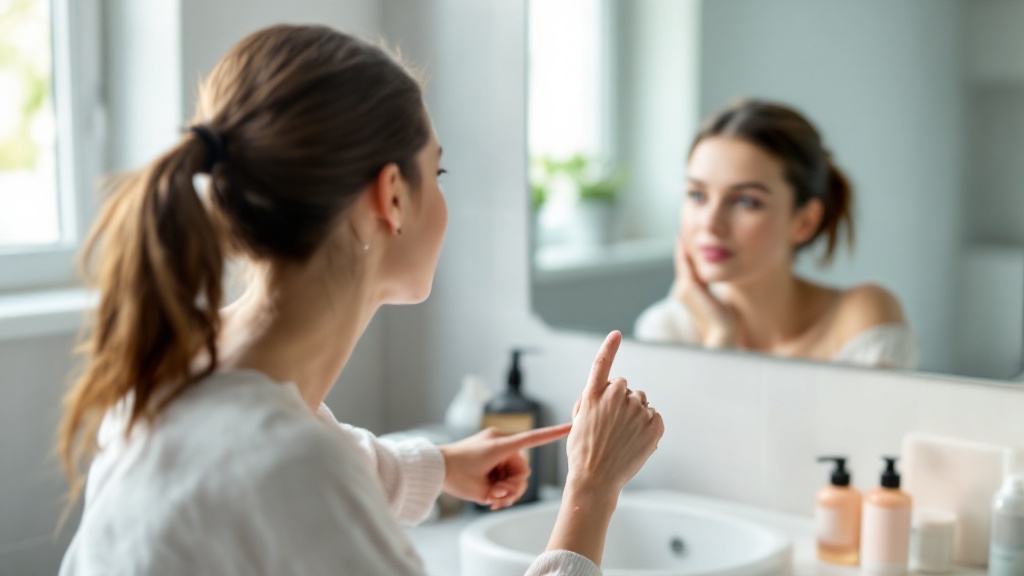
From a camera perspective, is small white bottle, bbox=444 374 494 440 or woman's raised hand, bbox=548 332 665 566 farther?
small white bottle, bbox=444 374 494 440

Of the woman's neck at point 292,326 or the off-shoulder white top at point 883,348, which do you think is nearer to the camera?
the woman's neck at point 292,326

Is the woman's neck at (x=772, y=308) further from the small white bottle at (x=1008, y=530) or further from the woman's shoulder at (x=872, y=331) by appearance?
the small white bottle at (x=1008, y=530)

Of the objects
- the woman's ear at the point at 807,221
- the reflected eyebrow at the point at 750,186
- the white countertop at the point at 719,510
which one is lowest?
the white countertop at the point at 719,510

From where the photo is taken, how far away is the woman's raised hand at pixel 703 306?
5.49 feet

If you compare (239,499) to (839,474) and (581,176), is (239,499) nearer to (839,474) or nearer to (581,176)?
(839,474)

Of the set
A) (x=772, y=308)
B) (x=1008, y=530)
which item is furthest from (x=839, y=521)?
(x=772, y=308)

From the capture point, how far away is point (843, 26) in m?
1.51

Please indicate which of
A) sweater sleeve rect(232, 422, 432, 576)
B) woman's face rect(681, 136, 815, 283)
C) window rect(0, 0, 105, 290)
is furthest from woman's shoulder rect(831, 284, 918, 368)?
window rect(0, 0, 105, 290)

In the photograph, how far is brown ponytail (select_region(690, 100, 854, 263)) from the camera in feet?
5.04

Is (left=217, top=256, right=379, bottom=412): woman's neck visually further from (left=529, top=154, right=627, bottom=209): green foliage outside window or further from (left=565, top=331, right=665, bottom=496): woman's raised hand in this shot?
(left=529, top=154, right=627, bottom=209): green foliage outside window

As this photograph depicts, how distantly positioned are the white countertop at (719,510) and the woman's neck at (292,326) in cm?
60

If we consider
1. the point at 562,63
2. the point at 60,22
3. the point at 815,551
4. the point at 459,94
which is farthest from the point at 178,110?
the point at 815,551

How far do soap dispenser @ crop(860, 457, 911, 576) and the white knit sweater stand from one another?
723 mm

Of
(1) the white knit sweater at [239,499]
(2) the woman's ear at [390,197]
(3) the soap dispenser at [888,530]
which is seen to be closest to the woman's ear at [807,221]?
(3) the soap dispenser at [888,530]
